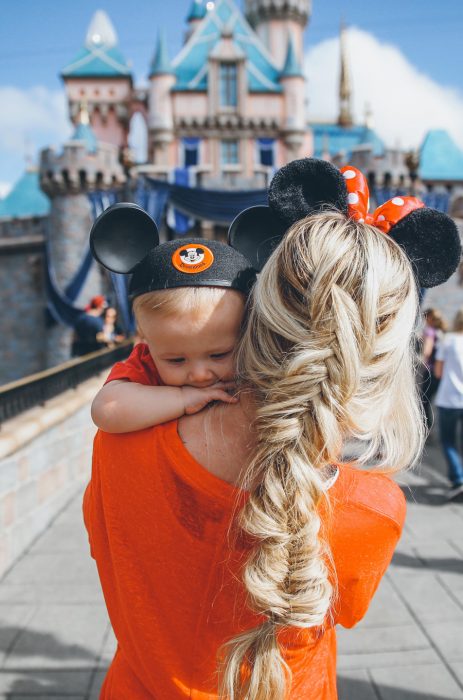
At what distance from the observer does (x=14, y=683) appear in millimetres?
2580

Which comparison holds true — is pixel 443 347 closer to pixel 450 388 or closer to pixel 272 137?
pixel 450 388

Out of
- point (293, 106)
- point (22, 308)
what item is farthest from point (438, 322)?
point (293, 106)

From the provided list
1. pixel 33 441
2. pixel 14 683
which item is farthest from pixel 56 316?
pixel 14 683

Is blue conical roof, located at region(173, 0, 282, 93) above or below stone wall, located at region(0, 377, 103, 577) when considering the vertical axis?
above

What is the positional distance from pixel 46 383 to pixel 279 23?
27.8 m

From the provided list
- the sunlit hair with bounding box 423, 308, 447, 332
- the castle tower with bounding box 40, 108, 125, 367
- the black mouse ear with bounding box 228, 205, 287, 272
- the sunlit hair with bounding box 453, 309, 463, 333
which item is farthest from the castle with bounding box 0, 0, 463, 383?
the black mouse ear with bounding box 228, 205, 287, 272

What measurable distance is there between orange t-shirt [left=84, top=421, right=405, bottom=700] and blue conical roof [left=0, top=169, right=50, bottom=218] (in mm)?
26042

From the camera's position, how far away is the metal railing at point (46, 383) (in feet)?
14.0

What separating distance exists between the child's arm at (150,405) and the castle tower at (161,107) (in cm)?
2297

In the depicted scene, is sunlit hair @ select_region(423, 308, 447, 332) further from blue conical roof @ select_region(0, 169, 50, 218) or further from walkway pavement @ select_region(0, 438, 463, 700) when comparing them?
blue conical roof @ select_region(0, 169, 50, 218)

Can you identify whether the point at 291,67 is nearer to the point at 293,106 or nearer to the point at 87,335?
the point at 293,106

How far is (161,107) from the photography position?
22.7m

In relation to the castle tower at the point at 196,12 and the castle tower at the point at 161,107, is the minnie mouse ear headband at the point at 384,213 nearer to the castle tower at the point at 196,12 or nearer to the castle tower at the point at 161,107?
the castle tower at the point at 161,107

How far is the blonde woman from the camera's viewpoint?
0.87 m
